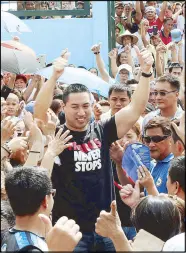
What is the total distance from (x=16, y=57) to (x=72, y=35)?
7.53 m

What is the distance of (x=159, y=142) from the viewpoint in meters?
4.46

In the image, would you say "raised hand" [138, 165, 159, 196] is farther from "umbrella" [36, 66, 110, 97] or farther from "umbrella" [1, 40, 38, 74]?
"umbrella" [36, 66, 110, 97]

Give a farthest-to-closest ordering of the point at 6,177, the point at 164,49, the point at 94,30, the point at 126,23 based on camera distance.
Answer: the point at 94,30, the point at 126,23, the point at 164,49, the point at 6,177

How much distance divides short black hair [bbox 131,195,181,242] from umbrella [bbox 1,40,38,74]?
105 centimetres

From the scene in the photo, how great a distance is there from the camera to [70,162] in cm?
434

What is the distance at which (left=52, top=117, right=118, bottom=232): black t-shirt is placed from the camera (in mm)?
4270

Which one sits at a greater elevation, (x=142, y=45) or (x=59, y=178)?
(x=142, y=45)

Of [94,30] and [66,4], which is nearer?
[66,4]

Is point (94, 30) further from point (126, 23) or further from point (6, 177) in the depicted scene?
point (6, 177)

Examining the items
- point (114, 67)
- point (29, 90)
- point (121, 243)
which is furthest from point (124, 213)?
point (114, 67)

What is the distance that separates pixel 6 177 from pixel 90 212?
1159 millimetres

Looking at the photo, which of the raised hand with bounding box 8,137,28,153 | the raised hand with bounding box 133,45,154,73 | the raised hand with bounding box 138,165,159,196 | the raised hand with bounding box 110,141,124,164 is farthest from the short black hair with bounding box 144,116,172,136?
the raised hand with bounding box 8,137,28,153

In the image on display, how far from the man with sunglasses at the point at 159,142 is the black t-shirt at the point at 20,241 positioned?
1.56m

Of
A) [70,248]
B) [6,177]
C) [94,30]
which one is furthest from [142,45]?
[70,248]
